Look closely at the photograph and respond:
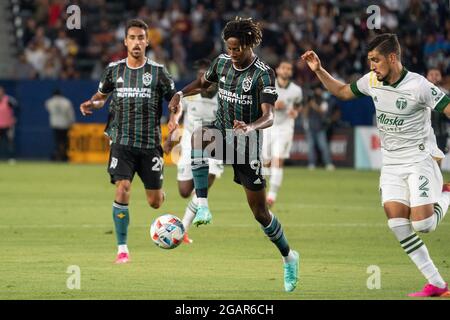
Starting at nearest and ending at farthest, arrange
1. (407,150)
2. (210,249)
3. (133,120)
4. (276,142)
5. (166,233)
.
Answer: (407,150), (166,233), (133,120), (210,249), (276,142)

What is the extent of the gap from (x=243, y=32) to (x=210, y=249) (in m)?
4.17

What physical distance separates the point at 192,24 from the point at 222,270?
23793 millimetres

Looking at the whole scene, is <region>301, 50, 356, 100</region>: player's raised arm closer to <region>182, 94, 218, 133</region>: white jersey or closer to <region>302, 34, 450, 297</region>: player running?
<region>302, 34, 450, 297</region>: player running

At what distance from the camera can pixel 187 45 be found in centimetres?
3512

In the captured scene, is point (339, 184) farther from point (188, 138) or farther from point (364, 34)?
point (188, 138)

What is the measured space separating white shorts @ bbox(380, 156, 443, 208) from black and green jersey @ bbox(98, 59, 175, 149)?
3633 millimetres

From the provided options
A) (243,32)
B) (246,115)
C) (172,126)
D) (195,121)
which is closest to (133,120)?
(172,126)

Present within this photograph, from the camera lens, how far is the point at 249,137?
11.5m

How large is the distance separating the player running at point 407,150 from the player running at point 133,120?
10.1 ft

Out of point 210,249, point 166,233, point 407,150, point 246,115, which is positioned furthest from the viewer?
point 210,249

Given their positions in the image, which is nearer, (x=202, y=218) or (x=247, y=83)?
(x=247, y=83)

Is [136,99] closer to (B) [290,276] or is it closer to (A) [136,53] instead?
(A) [136,53]

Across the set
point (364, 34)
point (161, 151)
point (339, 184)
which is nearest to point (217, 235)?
point (161, 151)

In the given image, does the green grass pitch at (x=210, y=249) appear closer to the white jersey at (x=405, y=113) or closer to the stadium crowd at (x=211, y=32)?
the white jersey at (x=405, y=113)
